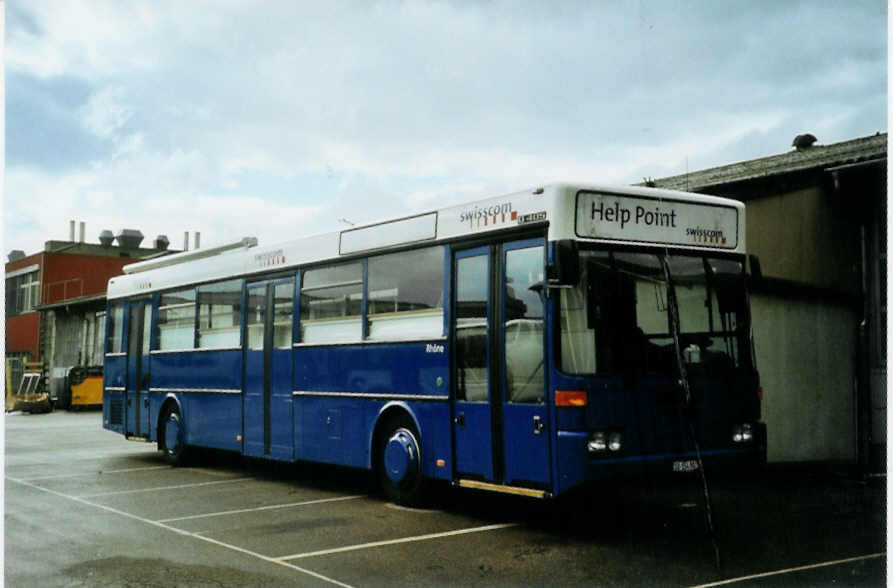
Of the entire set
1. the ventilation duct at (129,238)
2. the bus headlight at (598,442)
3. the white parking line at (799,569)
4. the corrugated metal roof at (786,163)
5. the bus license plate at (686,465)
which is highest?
the ventilation duct at (129,238)

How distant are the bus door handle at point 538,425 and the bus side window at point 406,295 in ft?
5.51

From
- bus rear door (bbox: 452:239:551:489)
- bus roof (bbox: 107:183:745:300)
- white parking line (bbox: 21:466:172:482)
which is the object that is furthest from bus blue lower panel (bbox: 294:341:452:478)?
white parking line (bbox: 21:466:172:482)

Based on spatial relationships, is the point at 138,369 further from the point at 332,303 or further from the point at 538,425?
the point at 538,425

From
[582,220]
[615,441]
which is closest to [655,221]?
[582,220]

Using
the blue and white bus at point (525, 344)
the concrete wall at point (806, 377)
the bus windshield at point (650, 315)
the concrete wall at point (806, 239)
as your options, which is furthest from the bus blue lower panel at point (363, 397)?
A: the concrete wall at point (806, 239)

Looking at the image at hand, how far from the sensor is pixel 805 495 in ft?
35.6

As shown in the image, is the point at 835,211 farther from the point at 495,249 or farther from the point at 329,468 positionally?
the point at 329,468

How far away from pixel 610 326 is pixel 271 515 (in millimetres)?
4185

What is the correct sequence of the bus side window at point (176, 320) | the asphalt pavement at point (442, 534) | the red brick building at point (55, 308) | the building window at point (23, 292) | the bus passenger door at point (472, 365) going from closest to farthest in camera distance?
the asphalt pavement at point (442, 534)
the bus passenger door at point (472, 365)
the bus side window at point (176, 320)
the red brick building at point (55, 308)
the building window at point (23, 292)

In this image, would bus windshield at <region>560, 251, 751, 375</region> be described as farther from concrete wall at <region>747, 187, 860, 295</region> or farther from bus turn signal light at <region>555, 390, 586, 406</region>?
concrete wall at <region>747, 187, 860, 295</region>

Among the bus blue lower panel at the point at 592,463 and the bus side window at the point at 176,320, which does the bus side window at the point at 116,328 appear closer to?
the bus side window at the point at 176,320

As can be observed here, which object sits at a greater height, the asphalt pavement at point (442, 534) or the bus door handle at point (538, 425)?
the bus door handle at point (538, 425)

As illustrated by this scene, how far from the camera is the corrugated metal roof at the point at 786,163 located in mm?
12630

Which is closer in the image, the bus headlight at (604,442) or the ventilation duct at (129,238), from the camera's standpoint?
the bus headlight at (604,442)
